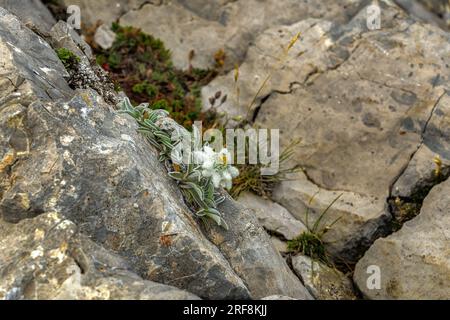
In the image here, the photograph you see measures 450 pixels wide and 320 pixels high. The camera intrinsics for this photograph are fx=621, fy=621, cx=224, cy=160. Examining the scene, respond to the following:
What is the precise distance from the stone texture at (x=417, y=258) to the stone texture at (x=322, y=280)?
0.18m

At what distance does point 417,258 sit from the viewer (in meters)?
6.29

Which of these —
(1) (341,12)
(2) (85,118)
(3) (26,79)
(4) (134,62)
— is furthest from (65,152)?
(1) (341,12)

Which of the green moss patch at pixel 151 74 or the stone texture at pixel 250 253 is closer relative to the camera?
the stone texture at pixel 250 253

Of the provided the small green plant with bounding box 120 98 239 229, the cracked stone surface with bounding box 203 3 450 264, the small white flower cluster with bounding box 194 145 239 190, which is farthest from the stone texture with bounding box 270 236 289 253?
the small white flower cluster with bounding box 194 145 239 190

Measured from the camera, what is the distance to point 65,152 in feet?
15.4

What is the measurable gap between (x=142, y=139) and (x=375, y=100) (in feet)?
11.0

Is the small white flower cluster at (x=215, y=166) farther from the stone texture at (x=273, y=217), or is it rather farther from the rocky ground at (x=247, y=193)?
the stone texture at (x=273, y=217)

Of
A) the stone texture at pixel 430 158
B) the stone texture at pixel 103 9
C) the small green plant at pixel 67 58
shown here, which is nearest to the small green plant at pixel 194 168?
the small green plant at pixel 67 58

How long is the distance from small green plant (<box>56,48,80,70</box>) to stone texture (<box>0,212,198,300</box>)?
1999mm

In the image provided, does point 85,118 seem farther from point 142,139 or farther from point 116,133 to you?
point 142,139

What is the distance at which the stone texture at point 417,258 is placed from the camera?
6.16 meters

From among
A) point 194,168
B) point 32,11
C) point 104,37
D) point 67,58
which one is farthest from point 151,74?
point 194,168

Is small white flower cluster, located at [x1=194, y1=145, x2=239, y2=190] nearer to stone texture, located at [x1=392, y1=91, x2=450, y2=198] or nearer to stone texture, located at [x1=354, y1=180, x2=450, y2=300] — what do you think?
stone texture, located at [x1=354, y1=180, x2=450, y2=300]

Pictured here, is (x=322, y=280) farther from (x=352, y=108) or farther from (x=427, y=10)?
(x=427, y=10)
